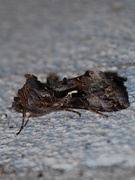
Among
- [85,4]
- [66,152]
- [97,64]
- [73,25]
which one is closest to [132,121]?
[66,152]

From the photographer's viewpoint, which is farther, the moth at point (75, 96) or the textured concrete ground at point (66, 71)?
the moth at point (75, 96)

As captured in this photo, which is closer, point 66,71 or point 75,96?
point 75,96

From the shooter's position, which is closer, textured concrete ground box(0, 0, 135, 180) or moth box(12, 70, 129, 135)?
textured concrete ground box(0, 0, 135, 180)

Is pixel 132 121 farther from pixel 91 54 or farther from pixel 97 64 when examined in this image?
pixel 91 54

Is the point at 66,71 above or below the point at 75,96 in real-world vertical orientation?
above
